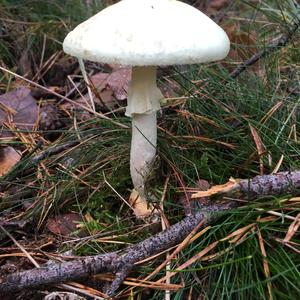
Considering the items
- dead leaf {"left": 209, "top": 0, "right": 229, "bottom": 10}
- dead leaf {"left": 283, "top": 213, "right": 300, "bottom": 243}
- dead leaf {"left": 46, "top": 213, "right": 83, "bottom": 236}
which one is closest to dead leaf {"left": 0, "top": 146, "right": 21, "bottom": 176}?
dead leaf {"left": 46, "top": 213, "right": 83, "bottom": 236}

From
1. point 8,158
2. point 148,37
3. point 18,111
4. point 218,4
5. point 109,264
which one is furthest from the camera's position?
point 218,4

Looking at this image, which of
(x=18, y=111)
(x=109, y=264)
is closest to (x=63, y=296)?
(x=109, y=264)

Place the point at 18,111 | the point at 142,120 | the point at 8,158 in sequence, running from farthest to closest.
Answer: the point at 18,111, the point at 8,158, the point at 142,120

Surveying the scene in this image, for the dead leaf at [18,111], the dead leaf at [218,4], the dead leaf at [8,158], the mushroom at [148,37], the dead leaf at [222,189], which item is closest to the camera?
the mushroom at [148,37]

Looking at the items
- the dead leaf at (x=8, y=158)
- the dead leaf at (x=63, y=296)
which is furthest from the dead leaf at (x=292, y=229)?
the dead leaf at (x=8, y=158)

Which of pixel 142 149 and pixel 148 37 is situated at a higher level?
pixel 148 37

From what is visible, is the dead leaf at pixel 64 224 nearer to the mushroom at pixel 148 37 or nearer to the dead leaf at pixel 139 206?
the dead leaf at pixel 139 206

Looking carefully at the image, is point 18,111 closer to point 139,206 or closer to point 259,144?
point 139,206
